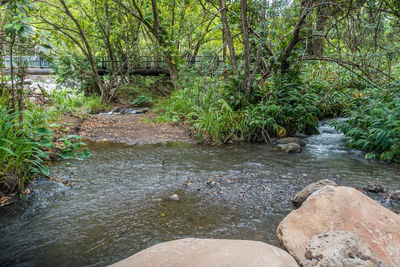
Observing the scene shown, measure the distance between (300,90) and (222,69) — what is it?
2314mm

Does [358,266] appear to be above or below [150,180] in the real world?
above

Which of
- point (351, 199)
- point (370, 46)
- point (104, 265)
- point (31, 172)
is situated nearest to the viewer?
point (104, 265)

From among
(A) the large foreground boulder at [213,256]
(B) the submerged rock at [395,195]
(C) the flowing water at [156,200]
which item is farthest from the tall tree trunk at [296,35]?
(A) the large foreground boulder at [213,256]

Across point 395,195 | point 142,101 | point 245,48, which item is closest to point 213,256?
point 395,195

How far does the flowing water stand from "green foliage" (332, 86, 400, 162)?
0.37 meters

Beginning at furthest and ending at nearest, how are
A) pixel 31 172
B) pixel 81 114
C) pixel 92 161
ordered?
pixel 81 114, pixel 92 161, pixel 31 172

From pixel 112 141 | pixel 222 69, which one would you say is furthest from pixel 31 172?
pixel 222 69

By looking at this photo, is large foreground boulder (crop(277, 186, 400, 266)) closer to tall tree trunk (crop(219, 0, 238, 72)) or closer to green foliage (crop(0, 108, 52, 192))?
green foliage (crop(0, 108, 52, 192))

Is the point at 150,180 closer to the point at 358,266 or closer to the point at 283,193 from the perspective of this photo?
the point at 283,193

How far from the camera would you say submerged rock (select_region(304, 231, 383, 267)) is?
173cm

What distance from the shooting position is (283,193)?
3877 mm

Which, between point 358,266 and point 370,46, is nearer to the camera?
point 358,266

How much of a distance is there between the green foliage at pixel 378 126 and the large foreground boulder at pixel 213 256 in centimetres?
466

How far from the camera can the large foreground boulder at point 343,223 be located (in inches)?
85.2
